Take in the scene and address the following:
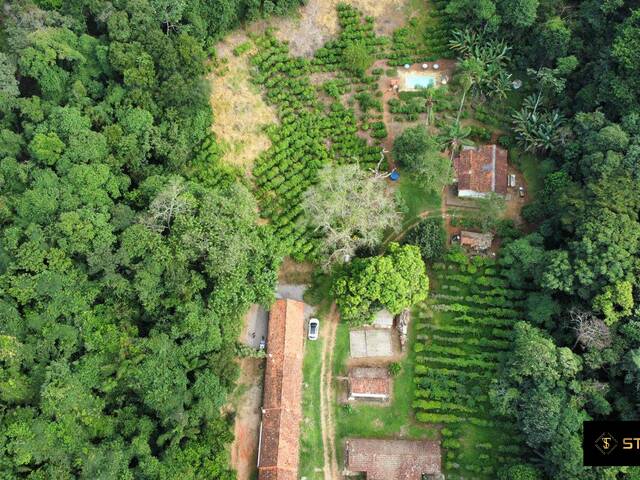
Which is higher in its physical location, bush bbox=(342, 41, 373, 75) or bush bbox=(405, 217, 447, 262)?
bush bbox=(342, 41, 373, 75)

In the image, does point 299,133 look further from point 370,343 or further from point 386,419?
point 386,419

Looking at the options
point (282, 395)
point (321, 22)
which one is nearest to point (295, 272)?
point (282, 395)

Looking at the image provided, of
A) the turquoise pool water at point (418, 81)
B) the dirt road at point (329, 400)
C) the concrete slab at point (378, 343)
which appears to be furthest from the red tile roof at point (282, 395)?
the turquoise pool water at point (418, 81)

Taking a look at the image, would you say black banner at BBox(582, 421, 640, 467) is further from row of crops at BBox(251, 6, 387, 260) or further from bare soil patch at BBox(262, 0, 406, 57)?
bare soil patch at BBox(262, 0, 406, 57)

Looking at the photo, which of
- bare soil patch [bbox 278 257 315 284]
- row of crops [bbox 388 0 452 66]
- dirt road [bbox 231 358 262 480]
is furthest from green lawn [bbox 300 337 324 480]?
row of crops [bbox 388 0 452 66]

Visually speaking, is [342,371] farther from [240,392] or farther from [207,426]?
[207,426]

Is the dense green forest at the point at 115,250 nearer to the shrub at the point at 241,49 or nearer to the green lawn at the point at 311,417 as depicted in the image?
the shrub at the point at 241,49

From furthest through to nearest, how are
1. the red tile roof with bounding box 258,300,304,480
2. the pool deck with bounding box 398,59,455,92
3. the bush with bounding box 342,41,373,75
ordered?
the pool deck with bounding box 398,59,455,92 < the bush with bounding box 342,41,373,75 < the red tile roof with bounding box 258,300,304,480
